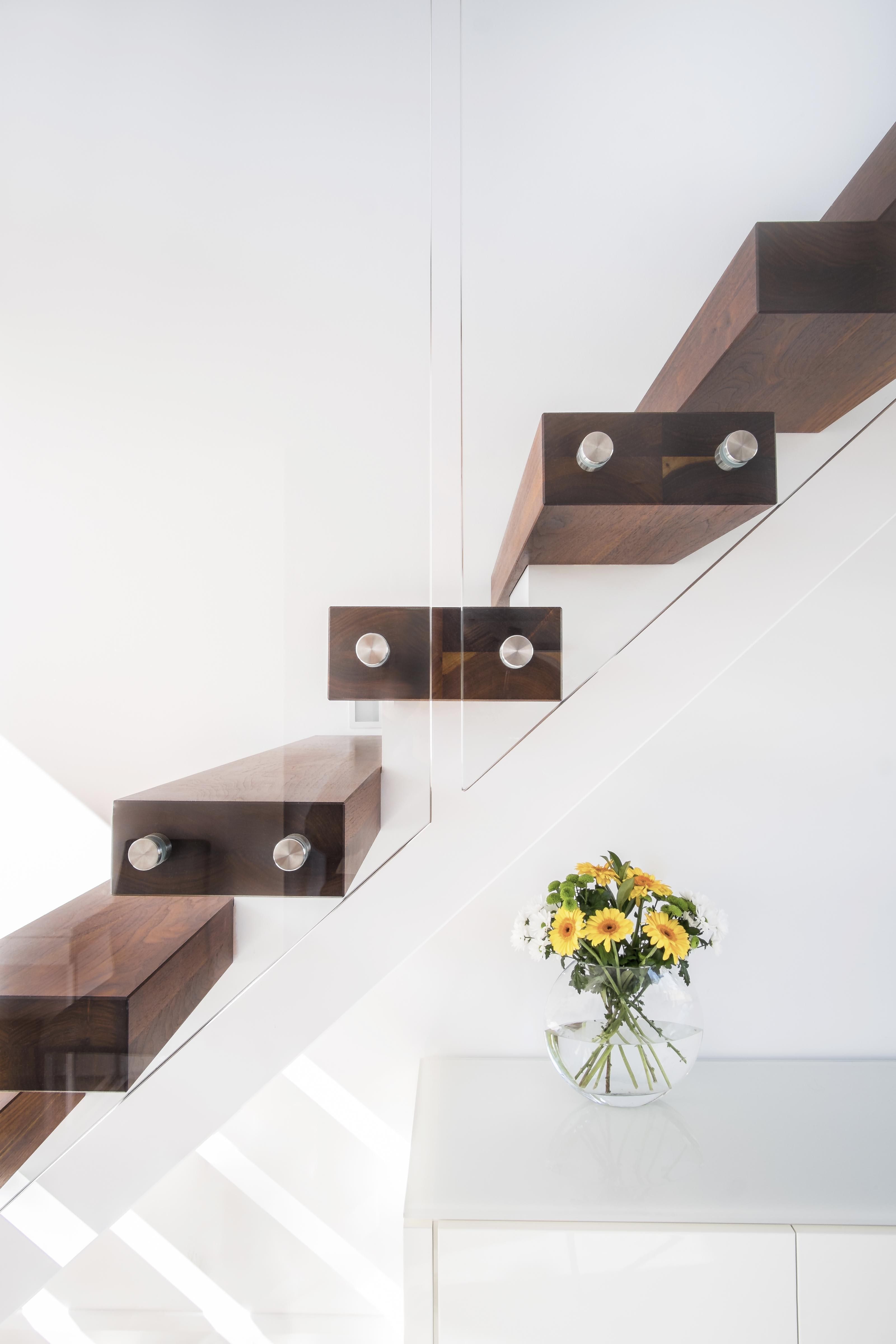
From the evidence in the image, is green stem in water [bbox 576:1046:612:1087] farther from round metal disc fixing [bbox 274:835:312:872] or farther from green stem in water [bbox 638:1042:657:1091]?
Result: round metal disc fixing [bbox 274:835:312:872]

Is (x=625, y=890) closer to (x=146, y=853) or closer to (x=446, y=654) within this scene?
(x=446, y=654)

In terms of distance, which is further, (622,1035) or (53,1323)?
(53,1323)

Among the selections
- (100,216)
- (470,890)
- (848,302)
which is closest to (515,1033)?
(470,890)

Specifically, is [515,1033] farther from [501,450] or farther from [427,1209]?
[501,450]

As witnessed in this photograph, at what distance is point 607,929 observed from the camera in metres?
1.23

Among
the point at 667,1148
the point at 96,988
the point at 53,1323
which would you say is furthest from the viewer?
the point at 53,1323

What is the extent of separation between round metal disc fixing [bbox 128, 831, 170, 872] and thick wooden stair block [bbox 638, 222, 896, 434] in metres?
0.71

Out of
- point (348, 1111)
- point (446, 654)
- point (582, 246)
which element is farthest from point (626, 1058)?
point (582, 246)

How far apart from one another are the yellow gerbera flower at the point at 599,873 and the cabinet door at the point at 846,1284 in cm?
54

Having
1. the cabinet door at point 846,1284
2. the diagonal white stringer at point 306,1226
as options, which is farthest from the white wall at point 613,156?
the diagonal white stringer at point 306,1226

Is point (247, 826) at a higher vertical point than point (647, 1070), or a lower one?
higher

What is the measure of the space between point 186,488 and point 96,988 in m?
0.45

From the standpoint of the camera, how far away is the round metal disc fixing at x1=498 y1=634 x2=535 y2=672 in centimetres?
87

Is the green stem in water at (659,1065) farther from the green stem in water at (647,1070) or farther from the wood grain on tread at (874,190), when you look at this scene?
the wood grain on tread at (874,190)
